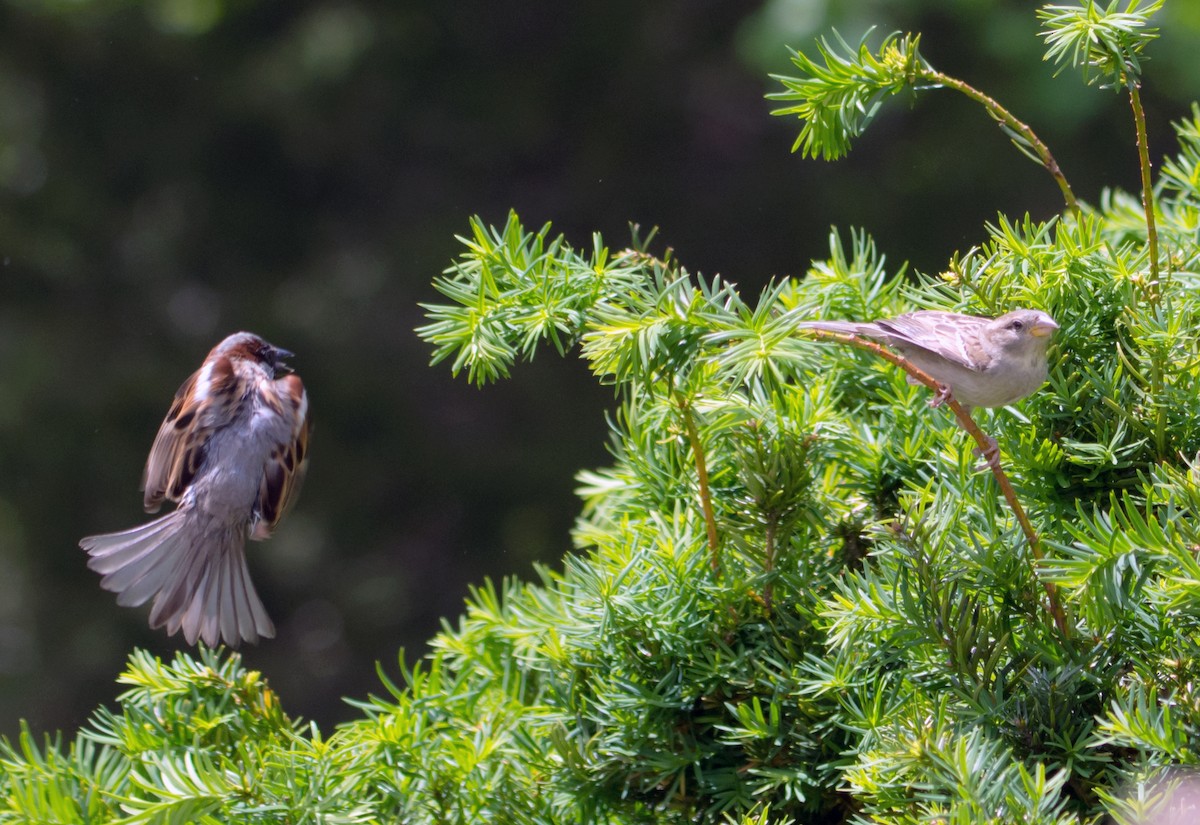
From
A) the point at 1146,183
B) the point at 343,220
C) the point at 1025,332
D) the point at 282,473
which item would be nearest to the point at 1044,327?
the point at 1025,332

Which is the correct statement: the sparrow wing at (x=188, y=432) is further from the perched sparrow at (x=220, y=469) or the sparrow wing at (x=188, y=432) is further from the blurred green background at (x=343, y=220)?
the blurred green background at (x=343, y=220)

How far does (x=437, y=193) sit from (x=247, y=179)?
69 cm

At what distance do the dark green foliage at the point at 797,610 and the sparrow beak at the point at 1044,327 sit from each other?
0.17ft

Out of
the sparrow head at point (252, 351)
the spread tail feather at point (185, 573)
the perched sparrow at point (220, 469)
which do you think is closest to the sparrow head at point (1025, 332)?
the spread tail feather at point (185, 573)

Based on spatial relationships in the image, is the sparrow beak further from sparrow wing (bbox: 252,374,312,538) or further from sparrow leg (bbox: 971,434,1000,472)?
sparrow wing (bbox: 252,374,312,538)

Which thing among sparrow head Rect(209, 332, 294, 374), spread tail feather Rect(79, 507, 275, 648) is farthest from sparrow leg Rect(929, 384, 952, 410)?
sparrow head Rect(209, 332, 294, 374)

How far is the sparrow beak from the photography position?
35.3 inches

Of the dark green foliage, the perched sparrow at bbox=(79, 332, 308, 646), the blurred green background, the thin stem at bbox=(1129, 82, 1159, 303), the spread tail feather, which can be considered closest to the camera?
the dark green foliage

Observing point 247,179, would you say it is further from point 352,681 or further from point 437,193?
point 352,681

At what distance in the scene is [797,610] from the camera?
3.23 ft

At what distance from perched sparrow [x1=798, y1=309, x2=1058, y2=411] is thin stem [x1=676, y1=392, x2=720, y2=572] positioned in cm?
11

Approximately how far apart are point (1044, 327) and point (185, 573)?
113cm

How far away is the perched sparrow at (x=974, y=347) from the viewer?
89 cm

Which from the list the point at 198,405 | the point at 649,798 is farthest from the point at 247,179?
the point at 649,798
